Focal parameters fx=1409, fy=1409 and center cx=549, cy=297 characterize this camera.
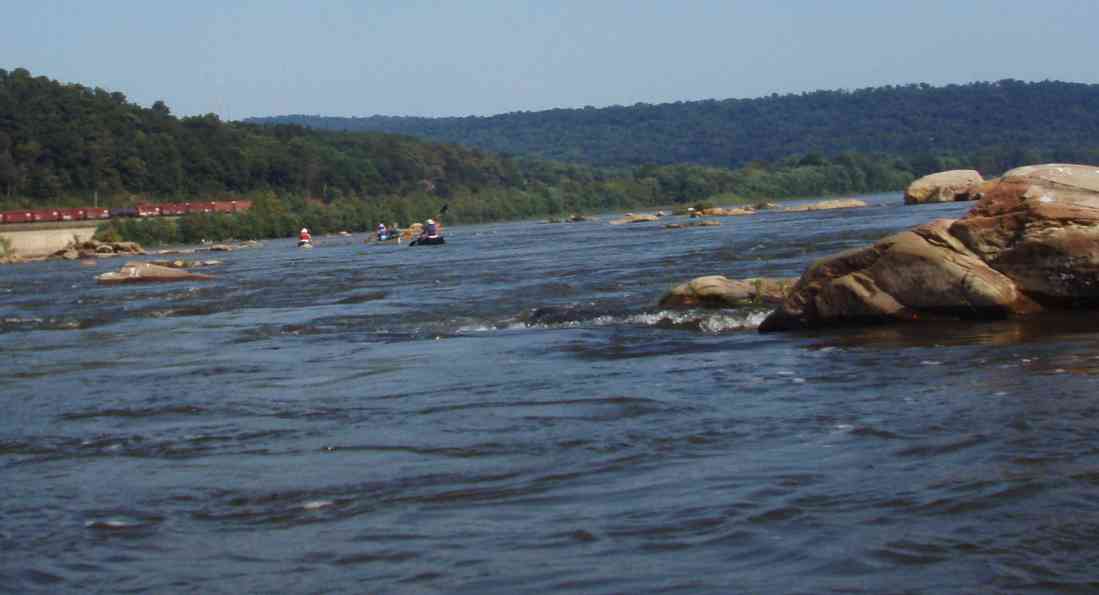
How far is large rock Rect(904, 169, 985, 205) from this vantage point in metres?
87.2

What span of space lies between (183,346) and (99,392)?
19.3 ft

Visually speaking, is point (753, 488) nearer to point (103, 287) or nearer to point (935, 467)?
point (935, 467)

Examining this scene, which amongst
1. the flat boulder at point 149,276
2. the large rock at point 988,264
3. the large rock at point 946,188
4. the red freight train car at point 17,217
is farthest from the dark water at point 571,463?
the red freight train car at point 17,217

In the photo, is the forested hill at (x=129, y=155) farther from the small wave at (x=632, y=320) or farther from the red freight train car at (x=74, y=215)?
the small wave at (x=632, y=320)

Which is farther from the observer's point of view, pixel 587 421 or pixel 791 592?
pixel 587 421

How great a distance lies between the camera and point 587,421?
12.5 metres

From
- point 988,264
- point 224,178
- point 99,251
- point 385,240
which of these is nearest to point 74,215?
point 99,251

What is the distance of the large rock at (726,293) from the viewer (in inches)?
867

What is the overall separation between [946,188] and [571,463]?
82.6 meters

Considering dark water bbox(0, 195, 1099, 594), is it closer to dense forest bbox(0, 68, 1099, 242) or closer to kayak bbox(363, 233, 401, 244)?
kayak bbox(363, 233, 401, 244)

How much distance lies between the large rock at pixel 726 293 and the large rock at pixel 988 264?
343cm

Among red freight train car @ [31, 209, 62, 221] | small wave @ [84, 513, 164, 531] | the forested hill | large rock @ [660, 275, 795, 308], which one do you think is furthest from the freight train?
small wave @ [84, 513, 164, 531]

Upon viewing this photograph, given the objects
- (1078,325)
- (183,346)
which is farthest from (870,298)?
(183,346)

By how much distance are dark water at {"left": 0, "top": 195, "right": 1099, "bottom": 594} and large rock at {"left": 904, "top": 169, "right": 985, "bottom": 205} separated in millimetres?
70535
